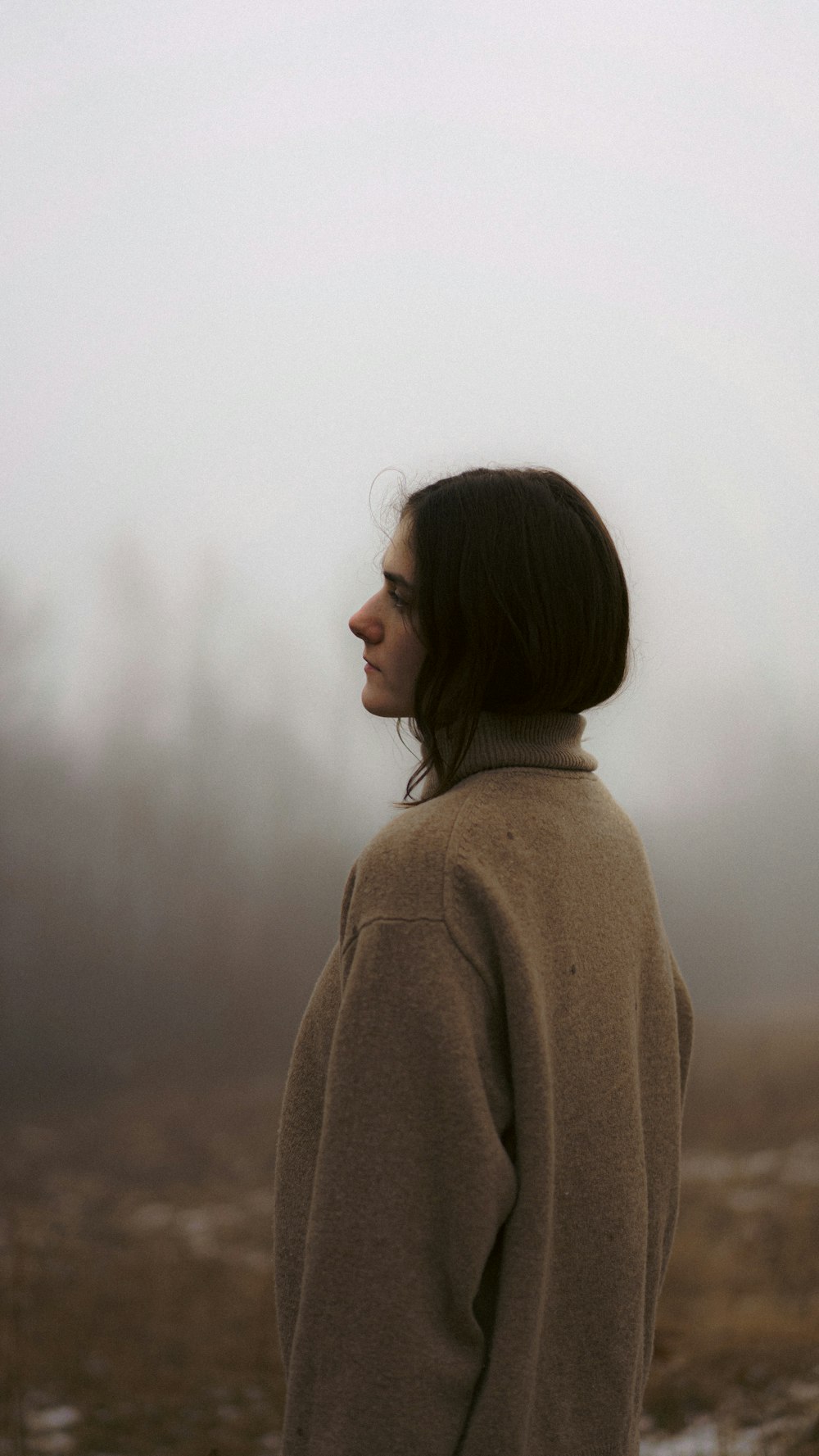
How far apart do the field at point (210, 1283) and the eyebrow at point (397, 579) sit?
5.81 feet

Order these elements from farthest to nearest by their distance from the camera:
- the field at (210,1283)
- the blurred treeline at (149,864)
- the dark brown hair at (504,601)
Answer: the blurred treeline at (149,864), the field at (210,1283), the dark brown hair at (504,601)

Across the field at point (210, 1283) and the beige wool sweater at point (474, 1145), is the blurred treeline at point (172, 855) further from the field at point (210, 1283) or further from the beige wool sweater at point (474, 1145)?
the beige wool sweater at point (474, 1145)

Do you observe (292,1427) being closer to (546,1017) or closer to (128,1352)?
(546,1017)

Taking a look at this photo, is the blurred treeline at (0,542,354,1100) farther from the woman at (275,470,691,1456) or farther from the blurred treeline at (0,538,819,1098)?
the woman at (275,470,691,1456)

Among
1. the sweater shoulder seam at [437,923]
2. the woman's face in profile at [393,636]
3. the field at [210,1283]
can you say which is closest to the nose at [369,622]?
the woman's face in profile at [393,636]

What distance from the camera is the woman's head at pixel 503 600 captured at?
807 millimetres

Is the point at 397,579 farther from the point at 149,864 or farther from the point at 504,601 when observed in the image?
the point at 149,864

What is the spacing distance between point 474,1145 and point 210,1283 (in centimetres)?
182

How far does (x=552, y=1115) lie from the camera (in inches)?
29.5

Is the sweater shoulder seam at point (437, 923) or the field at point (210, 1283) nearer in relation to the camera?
the sweater shoulder seam at point (437, 923)

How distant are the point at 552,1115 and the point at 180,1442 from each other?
6.04ft

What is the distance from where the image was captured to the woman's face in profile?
0.85 m

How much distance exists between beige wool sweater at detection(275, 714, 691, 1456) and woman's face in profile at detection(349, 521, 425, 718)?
0.07 meters

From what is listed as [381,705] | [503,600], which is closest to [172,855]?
[381,705]
